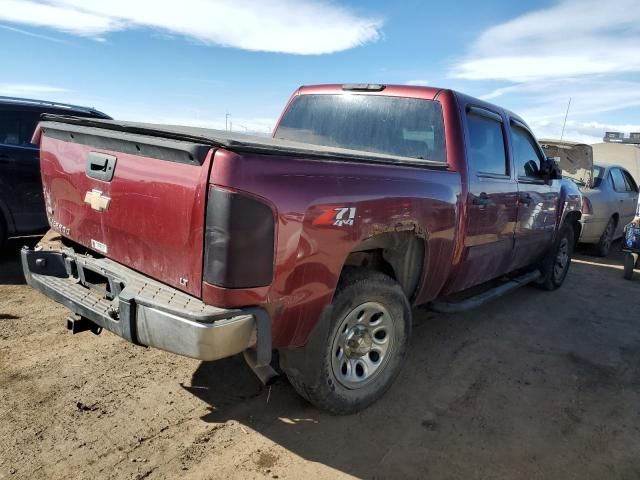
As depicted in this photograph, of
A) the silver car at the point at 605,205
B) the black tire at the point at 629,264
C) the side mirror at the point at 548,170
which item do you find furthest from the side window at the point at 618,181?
the side mirror at the point at 548,170

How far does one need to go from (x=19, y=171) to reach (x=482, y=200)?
5016mm

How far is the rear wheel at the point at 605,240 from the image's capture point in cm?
907

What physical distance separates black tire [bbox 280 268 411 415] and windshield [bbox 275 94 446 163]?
1279mm

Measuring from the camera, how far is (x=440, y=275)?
11.9 feet

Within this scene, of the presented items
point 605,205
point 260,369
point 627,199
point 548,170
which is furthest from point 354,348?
point 627,199

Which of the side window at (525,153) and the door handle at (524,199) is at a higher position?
the side window at (525,153)

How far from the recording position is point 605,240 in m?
9.12

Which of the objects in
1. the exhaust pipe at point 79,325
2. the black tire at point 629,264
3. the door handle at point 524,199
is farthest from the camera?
the black tire at point 629,264

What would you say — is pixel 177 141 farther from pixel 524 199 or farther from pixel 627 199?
pixel 627 199

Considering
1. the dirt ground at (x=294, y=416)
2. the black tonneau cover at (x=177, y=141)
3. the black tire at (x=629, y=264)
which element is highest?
the black tonneau cover at (x=177, y=141)

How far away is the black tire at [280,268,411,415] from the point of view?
270cm

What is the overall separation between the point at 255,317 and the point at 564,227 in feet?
16.8

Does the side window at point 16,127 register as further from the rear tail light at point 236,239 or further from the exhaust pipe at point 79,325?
the rear tail light at point 236,239

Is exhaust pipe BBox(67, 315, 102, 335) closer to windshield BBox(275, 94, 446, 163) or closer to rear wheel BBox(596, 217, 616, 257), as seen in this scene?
windshield BBox(275, 94, 446, 163)
